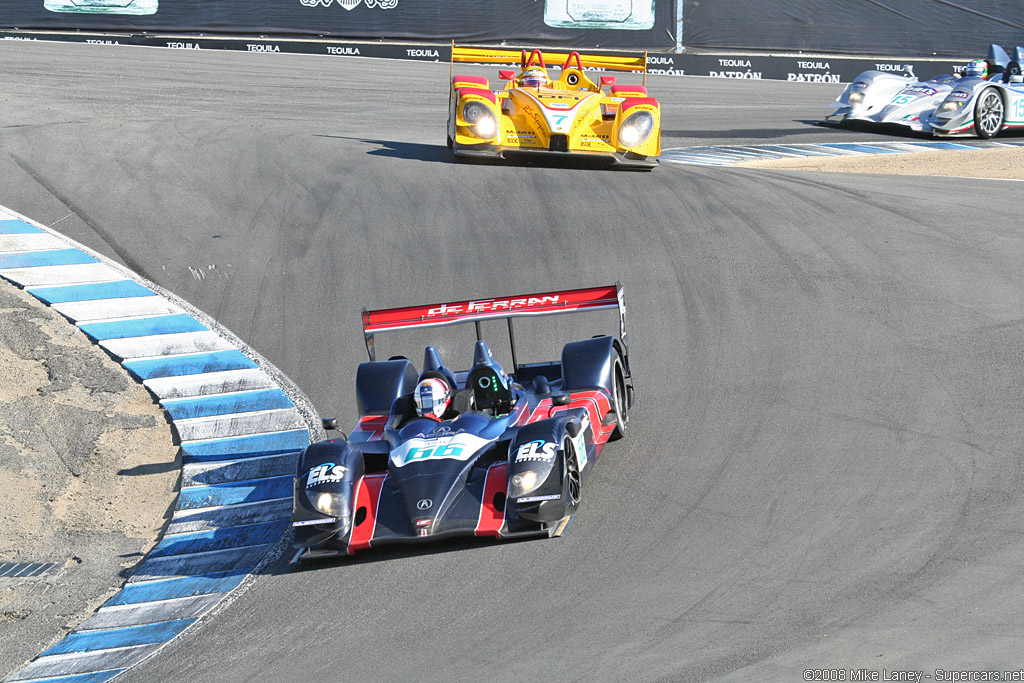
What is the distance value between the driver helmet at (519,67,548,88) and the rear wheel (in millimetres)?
8209

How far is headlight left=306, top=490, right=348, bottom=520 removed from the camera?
7.29m

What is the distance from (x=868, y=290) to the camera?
38.2 feet

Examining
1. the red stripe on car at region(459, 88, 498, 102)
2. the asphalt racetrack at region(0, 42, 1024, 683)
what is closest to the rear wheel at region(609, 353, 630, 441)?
the asphalt racetrack at region(0, 42, 1024, 683)

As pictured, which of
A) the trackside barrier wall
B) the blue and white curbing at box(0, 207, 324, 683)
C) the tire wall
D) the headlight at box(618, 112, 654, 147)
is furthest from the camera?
the trackside barrier wall

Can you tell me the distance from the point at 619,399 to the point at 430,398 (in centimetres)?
181

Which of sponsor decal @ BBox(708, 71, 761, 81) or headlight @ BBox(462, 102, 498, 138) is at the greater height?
sponsor decal @ BBox(708, 71, 761, 81)

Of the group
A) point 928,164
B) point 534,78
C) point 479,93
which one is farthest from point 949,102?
point 479,93

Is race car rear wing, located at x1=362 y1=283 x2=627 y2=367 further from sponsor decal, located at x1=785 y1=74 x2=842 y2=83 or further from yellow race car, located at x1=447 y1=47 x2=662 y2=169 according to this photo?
sponsor decal, located at x1=785 y1=74 x2=842 y2=83

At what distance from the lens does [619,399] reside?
9336 mm

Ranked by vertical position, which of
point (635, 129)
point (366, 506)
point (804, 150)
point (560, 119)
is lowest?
point (366, 506)

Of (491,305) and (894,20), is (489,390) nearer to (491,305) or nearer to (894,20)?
(491,305)

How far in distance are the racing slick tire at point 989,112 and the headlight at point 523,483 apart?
15.6m

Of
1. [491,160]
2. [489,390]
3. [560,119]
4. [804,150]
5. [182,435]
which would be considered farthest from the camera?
[804,150]

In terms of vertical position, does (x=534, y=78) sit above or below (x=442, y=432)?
above
